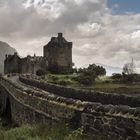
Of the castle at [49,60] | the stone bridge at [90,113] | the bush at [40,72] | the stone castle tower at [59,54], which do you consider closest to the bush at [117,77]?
the castle at [49,60]

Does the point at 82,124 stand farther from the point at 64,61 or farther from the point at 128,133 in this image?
the point at 64,61

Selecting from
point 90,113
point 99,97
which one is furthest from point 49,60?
point 90,113

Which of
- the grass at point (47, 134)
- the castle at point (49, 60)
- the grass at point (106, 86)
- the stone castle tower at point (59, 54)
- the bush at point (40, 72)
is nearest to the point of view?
the grass at point (47, 134)

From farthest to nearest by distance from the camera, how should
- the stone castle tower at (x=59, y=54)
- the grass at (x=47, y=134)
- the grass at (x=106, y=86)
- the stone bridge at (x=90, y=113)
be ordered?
1. the stone castle tower at (x=59, y=54)
2. the grass at (x=106, y=86)
3. the grass at (x=47, y=134)
4. the stone bridge at (x=90, y=113)

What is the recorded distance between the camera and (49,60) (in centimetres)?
11175

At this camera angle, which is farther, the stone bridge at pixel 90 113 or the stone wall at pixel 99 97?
the stone wall at pixel 99 97

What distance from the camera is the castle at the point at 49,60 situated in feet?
344

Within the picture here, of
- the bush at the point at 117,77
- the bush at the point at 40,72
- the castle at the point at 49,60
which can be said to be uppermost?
the castle at the point at 49,60

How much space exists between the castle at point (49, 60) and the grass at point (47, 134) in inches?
3476

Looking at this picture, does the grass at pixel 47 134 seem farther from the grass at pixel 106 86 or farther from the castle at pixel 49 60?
the castle at pixel 49 60

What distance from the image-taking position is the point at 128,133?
487 inches

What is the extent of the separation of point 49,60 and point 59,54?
300 centimetres

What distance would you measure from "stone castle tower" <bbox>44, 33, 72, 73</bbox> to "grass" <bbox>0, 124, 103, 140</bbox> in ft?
305

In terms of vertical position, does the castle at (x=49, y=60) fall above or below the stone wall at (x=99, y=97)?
above
